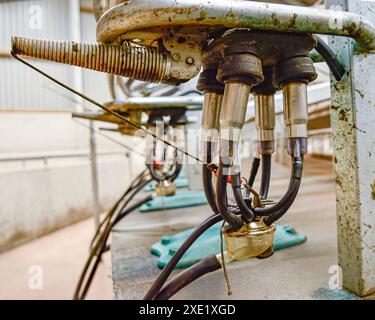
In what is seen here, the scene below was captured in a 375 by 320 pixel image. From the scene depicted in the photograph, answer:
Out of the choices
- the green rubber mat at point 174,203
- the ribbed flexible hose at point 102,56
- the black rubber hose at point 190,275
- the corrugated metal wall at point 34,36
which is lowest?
the green rubber mat at point 174,203

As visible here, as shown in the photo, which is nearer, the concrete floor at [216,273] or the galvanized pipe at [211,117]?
the galvanized pipe at [211,117]

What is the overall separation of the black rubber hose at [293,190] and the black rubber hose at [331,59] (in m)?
0.18

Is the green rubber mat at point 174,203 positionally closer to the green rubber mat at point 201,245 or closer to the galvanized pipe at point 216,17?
the green rubber mat at point 201,245

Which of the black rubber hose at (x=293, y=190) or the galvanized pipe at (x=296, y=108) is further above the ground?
the galvanized pipe at (x=296, y=108)

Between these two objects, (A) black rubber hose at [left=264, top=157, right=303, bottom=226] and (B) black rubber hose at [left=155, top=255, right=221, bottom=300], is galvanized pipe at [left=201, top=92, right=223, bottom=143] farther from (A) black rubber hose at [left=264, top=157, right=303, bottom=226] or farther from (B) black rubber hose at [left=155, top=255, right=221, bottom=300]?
(B) black rubber hose at [left=155, top=255, right=221, bottom=300]

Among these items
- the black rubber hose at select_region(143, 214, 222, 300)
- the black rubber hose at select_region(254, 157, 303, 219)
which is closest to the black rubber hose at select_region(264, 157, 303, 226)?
the black rubber hose at select_region(254, 157, 303, 219)

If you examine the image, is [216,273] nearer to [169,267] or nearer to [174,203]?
[169,267]

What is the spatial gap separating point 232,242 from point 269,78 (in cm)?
24

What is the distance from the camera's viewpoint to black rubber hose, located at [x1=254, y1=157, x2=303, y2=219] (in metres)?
0.37

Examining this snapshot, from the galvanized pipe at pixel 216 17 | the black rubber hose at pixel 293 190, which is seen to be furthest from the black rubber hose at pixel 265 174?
the galvanized pipe at pixel 216 17

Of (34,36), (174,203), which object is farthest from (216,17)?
(34,36)

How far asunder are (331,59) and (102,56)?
34 cm

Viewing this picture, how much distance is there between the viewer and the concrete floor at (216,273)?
20.8 inches
